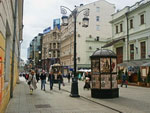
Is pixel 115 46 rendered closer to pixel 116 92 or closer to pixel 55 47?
pixel 116 92

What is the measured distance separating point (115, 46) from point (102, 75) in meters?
25.4

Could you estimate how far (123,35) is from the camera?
116ft

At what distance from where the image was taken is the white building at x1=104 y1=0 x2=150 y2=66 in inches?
1163

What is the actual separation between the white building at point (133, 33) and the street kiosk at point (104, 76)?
1590cm

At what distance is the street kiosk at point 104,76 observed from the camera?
44.8ft

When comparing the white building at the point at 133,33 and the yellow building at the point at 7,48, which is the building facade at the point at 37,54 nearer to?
the white building at the point at 133,33

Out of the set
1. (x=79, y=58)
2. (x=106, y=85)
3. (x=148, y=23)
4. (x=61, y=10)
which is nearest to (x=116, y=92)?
(x=106, y=85)

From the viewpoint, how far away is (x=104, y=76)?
13859mm

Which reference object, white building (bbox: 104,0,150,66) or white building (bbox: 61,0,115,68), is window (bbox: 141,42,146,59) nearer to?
white building (bbox: 104,0,150,66)

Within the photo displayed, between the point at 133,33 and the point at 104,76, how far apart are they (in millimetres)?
20494

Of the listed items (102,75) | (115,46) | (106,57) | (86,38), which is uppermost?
(86,38)

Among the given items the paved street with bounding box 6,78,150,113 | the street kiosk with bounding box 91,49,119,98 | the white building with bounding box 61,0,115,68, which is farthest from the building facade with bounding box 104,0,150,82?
the white building with bounding box 61,0,115,68

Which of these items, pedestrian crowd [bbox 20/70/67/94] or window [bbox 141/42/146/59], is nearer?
pedestrian crowd [bbox 20/70/67/94]

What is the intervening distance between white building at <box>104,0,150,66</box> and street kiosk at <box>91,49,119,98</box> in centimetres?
1590
